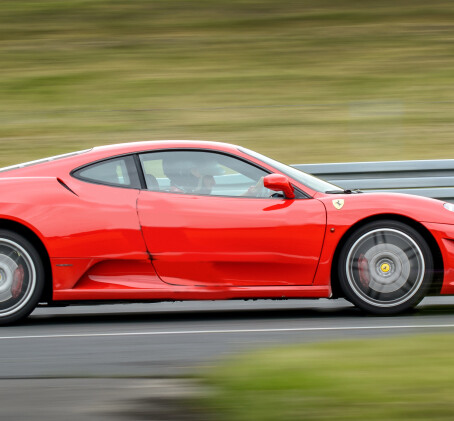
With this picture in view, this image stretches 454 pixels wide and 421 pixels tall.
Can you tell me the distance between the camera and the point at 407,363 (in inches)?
160

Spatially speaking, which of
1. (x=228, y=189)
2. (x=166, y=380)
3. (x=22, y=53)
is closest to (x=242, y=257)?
(x=228, y=189)

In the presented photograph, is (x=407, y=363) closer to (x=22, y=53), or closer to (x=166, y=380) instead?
(x=166, y=380)

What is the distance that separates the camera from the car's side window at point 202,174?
21.9ft

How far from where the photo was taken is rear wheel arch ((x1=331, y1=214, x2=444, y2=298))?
21.6ft

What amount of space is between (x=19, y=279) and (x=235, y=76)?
11.9 meters

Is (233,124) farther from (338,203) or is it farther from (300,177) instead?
(338,203)

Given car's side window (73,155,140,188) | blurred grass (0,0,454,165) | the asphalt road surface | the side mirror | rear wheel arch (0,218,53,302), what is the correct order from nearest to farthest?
the asphalt road surface < the side mirror < rear wheel arch (0,218,53,302) < car's side window (73,155,140,188) < blurred grass (0,0,454,165)

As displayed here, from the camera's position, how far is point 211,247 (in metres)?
6.52

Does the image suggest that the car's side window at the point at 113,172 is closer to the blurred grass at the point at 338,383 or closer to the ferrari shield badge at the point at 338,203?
the ferrari shield badge at the point at 338,203

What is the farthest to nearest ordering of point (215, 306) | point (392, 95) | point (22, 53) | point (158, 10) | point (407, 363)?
point (158, 10) → point (22, 53) → point (392, 95) → point (215, 306) → point (407, 363)

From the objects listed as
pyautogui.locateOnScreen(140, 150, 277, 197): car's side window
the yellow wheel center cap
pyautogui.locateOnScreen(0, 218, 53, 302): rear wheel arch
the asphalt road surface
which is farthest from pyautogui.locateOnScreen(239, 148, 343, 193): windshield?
pyautogui.locateOnScreen(0, 218, 53, 302): rear wheel arch

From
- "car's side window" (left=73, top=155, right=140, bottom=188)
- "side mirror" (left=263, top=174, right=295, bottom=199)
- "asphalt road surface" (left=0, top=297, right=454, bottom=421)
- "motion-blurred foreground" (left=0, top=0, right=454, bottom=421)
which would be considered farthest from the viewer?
"car's side window" (left=73, top=155, right=140, bottom=188)

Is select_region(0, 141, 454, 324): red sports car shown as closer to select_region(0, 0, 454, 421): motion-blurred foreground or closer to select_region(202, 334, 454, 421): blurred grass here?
select_region(0, 0, 454, 421): motion-blurred foreground

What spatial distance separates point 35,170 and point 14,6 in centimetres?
1682
